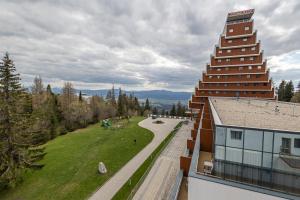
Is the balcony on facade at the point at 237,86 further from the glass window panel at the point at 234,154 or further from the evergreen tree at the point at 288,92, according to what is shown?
the evergreen tree at the point at 288,92

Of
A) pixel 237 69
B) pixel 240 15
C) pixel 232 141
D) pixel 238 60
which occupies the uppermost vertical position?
pixel 240 15

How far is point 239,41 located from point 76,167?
31901mm

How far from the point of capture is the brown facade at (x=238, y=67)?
28938 mm

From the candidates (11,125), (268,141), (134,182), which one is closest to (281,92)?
(134,182)

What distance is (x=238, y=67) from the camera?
30.2 metres

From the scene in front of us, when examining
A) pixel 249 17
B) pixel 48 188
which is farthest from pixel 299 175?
pixel 249 17

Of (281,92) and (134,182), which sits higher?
(281,92)

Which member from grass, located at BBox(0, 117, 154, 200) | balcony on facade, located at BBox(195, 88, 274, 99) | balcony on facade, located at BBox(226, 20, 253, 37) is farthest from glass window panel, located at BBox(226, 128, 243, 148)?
balcony on facade, located at BBox(226, 20, 253, 37)

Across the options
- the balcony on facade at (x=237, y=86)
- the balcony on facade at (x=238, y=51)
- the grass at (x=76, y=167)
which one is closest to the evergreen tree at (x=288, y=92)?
the balcony on facade at (x=237, y=86)

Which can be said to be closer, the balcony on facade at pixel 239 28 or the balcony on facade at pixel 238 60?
the balcony on facade at pixel 238 60

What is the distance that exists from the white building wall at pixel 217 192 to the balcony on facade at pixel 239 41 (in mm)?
28986

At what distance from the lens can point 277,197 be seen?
21.5ft

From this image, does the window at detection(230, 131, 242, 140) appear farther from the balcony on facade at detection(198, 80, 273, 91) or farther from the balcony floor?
the balcony on facade at detection(198, 80, 273, 91)

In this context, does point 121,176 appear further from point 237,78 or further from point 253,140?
point 237,78
